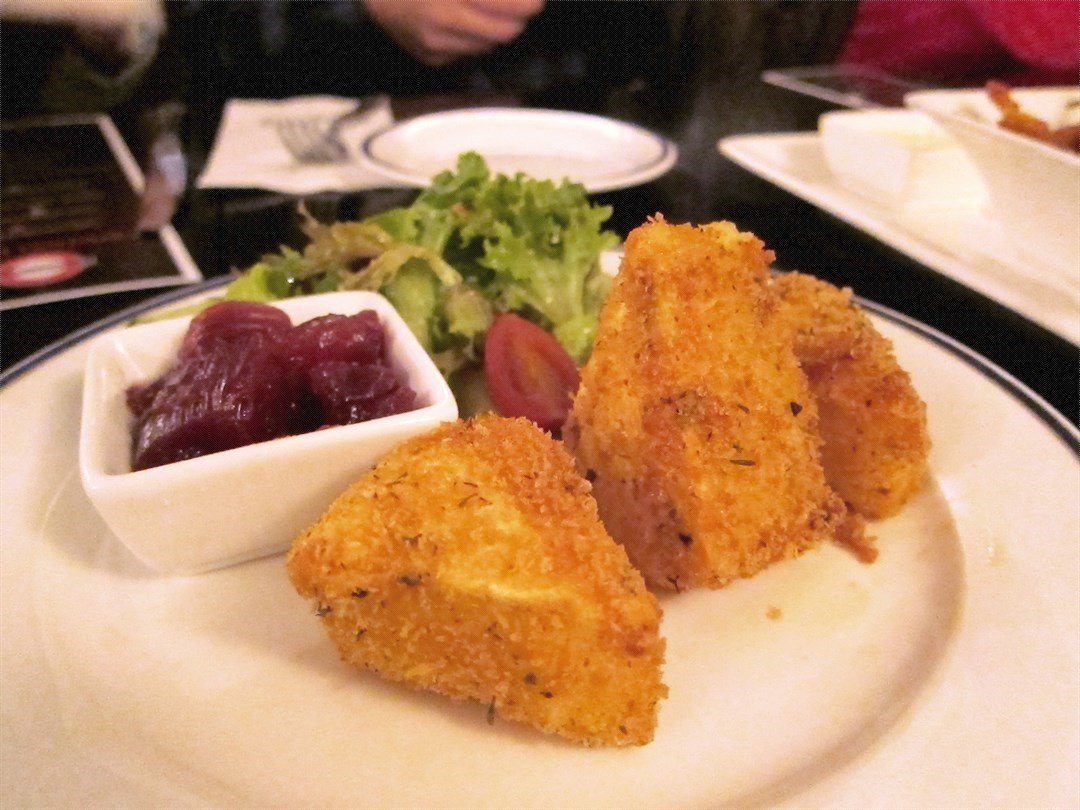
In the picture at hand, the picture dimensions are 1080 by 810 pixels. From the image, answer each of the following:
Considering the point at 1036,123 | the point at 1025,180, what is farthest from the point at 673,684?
the point at 1036,123

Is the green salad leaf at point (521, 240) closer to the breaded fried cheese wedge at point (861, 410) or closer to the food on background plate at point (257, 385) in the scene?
the food on background plate at point (257, 385)

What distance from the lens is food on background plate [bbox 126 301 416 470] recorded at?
1.66 meters

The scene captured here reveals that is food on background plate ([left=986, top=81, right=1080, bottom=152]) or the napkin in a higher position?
food on background plate ([left=986, top=81, right=1080, bottom=152])

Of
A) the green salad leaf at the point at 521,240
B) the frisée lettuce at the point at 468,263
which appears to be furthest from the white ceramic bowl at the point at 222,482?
the green salad leaf at the point at 521,240

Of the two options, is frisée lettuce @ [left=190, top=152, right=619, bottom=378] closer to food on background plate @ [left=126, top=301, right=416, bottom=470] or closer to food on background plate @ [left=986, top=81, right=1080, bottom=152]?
food on background plate @ [left=126, top=301, right=416, bottom=470]

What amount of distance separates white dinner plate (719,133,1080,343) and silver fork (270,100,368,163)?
1692mm

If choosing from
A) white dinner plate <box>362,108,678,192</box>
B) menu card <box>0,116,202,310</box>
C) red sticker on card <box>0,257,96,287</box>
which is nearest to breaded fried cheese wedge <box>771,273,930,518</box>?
white dinner plate <box>362,108,678,192</box>

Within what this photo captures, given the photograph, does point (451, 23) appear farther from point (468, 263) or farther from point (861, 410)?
point (861, 410)

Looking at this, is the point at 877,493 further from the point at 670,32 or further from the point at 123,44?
the point at 123,44

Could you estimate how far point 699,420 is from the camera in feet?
5.04

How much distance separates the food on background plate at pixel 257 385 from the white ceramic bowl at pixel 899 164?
1913 millimetres

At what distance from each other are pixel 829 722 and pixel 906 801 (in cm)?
23

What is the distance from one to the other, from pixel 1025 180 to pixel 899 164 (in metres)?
0.46

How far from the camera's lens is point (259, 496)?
163 centimetres
